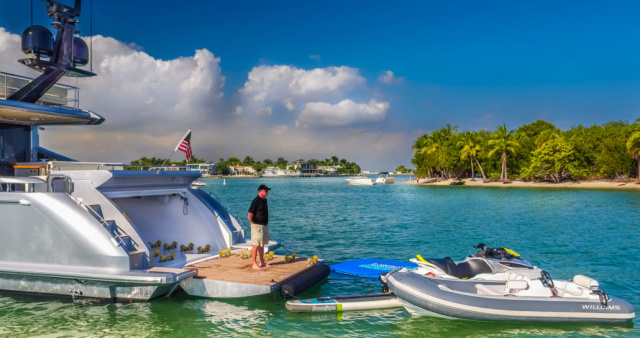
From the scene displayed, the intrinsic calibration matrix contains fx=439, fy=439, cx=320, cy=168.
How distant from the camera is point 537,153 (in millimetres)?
67562

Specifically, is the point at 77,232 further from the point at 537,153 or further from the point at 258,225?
the point at 537,153

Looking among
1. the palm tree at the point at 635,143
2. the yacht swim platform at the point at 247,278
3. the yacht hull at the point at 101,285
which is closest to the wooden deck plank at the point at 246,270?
the yacht swim platform at the point at 247,278

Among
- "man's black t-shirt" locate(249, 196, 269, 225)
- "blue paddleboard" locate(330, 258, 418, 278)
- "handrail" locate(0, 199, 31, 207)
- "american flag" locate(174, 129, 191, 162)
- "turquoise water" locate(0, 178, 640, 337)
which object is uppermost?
"american flag" locate(174, 129, 191, 162)

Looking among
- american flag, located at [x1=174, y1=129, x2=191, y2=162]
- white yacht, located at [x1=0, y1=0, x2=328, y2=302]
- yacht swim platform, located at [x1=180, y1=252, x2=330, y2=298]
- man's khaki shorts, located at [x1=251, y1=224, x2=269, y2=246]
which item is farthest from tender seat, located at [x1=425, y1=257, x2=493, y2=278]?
american flag, located at [x1=174, y1=129, x2=191, y2=162]

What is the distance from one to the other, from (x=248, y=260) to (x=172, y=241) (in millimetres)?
2457

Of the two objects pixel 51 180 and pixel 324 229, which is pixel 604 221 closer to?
pixel 324 229

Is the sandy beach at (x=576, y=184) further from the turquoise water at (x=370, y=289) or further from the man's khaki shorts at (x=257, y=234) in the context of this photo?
the man's khaki shorts at (x=257, y=234)

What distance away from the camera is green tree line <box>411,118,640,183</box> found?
60312 mm

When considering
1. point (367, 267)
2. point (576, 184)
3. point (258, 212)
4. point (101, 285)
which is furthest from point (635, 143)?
point (101, 285)

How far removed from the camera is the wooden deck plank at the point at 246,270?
813 cm

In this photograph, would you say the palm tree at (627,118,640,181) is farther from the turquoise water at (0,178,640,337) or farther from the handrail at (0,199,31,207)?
the handrail at (0,199,31,207)

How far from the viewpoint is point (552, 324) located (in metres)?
7.55

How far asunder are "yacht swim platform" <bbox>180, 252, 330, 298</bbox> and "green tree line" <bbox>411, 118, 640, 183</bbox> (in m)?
57.9

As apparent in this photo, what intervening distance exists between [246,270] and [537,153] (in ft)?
225
